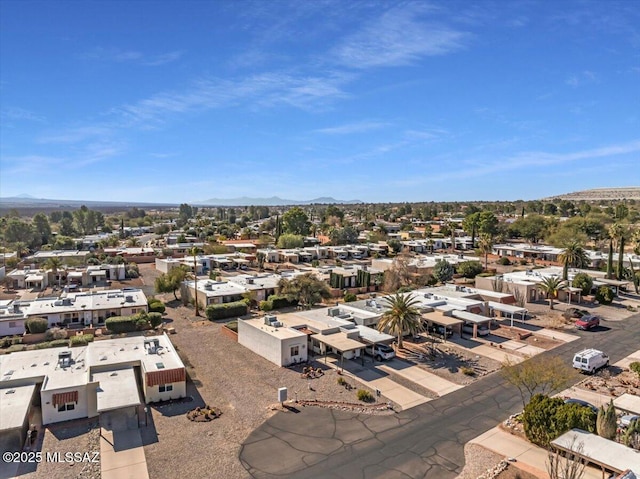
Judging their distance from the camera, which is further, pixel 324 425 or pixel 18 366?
pixel 18 366

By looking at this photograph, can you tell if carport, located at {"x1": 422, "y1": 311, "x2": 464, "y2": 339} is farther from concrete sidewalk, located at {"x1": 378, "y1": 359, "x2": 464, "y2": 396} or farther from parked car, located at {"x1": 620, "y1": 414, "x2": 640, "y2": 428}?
parked car, located at {"x1": 620, "y1": 414, "x2": 640, "y2": 428}

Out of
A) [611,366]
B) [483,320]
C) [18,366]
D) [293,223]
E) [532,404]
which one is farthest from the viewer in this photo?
[293,223]

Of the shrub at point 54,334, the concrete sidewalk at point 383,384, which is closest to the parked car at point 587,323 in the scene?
the concrete sidewalk at point 383,384

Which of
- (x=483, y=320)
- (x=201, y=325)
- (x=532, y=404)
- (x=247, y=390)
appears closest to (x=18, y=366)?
(x=247, y=390)

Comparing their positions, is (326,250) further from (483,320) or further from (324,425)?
(324,425)

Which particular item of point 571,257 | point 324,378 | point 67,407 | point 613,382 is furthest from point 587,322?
point 67,407

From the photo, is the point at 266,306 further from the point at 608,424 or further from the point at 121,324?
the point at 608,424

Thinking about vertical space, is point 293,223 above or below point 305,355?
above
